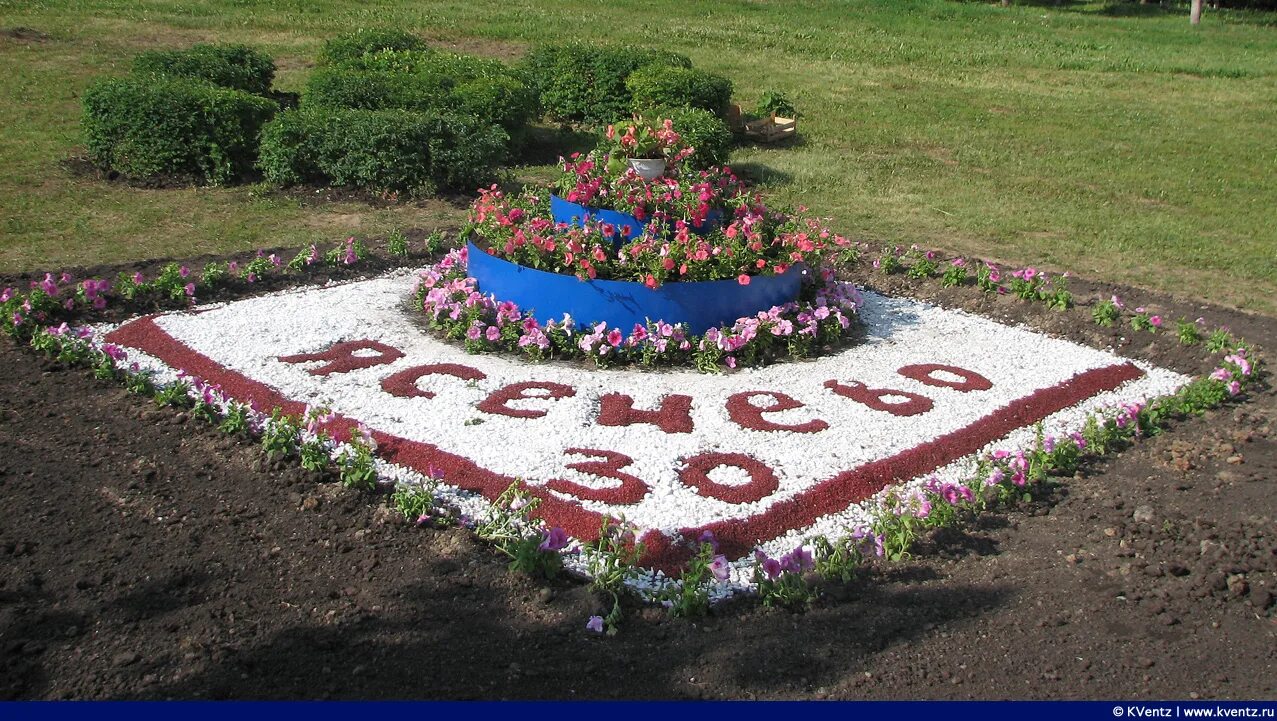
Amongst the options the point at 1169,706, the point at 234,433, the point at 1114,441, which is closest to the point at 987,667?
the point at 1169,706

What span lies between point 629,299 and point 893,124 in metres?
9.20

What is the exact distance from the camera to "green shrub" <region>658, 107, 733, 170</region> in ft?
34.6

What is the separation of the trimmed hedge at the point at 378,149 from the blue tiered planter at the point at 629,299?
11.4 feet

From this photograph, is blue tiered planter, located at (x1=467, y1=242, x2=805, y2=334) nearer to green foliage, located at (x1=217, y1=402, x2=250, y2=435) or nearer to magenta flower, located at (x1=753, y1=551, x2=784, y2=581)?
green foliage, located at (x1=217, y1=402, x2=250, y2=435)

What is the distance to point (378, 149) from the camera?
32.0 ft

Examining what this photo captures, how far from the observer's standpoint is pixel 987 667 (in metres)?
3.62

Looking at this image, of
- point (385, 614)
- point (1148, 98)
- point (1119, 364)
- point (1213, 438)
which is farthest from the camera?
point (1148, 98)

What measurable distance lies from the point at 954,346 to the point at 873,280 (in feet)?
4.89

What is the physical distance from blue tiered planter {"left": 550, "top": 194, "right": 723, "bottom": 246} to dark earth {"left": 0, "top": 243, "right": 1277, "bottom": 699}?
2.52 metres

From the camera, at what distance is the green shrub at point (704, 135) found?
10.5m

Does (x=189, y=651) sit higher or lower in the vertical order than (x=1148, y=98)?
lower

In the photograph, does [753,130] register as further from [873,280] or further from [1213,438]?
[1213,438]

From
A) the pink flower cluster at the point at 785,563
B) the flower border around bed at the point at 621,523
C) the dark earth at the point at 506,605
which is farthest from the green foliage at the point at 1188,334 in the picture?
the pink flower cluster at the point at 785,563

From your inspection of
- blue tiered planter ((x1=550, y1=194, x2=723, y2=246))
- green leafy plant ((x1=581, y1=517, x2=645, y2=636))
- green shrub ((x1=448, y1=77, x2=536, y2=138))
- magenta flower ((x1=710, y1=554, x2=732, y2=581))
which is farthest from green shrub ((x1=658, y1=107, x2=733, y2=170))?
magenta flower ((x1=710, y1=554, x2=732, y2=581))
